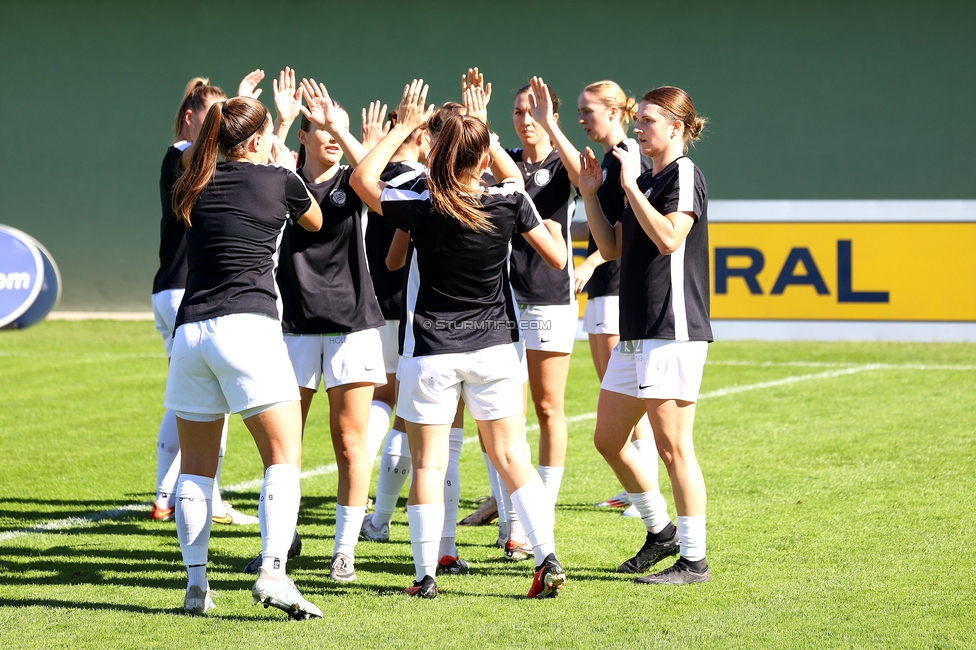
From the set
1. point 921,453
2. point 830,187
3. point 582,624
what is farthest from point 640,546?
point 830,187

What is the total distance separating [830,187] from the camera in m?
16.5

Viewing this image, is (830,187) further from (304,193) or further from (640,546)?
(304,193)

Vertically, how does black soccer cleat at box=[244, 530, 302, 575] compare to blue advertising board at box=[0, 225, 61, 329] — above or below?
below

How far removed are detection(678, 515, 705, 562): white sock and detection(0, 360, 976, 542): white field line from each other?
3.01m

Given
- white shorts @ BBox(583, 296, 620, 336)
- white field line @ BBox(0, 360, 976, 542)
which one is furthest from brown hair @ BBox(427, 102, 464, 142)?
white field line @ BBox(0, 360, 976, 542)

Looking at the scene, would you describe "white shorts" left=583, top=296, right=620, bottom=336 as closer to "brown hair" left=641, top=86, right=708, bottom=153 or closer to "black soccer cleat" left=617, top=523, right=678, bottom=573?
"black soccer cleat" left=617, top=523, right=678, bottom=573

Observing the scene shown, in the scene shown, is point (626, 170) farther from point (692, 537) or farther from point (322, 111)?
point (692, 537)

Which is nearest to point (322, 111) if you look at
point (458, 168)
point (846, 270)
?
point (458, 168)

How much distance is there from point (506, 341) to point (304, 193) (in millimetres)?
922

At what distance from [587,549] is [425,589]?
43.1 inches

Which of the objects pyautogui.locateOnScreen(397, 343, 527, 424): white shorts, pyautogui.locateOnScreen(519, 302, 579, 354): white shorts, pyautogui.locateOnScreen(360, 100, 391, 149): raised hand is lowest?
pyautogui.locateOnScreen(397, 343, 527, 424): white shorts

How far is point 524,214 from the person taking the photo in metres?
4.23

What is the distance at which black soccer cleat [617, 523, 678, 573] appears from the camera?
4816mm

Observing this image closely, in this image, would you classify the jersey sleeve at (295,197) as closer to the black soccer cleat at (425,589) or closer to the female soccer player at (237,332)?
the female soccer player at (237,332)
